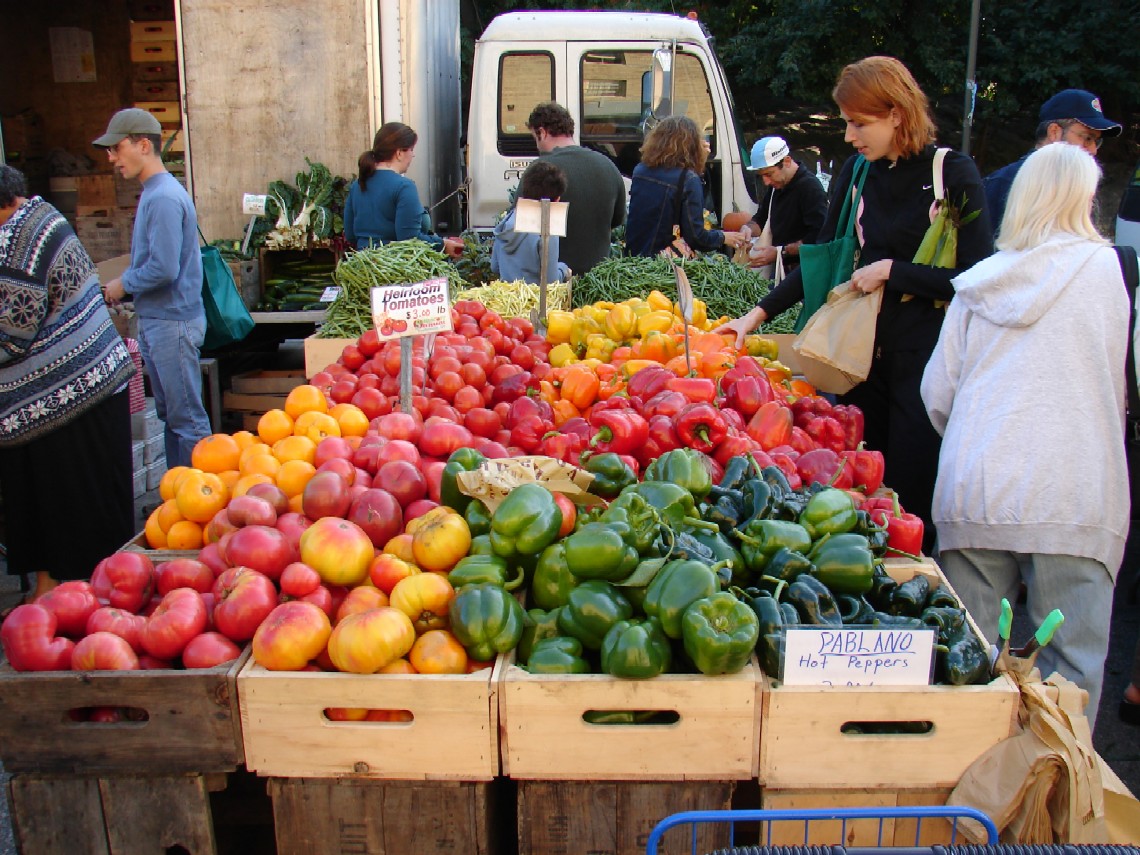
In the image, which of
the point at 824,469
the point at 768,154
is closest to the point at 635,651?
the point at 824,469

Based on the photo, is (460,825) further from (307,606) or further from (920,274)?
(920,274)

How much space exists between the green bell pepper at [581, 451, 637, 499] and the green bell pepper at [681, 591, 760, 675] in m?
0.74

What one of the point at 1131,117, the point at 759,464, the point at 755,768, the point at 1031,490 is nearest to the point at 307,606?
the point at 755,768

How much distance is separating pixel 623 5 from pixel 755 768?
1768 centimetres

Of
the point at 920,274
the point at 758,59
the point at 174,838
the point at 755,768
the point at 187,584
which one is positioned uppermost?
the point at 758,59

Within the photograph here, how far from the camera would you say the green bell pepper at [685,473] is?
2.71 m

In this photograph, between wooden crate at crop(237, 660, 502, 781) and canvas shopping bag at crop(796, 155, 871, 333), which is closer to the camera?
wooden crate at crop(237, 660, 502, 781)

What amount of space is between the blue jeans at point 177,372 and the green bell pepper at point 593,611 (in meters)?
4.02

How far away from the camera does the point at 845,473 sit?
307 cm

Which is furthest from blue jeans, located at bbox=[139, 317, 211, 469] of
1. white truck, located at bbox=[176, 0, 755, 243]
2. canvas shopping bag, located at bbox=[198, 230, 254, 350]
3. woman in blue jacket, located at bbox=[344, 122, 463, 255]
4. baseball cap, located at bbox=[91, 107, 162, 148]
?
white truck, located at bbox=[176, 0, 755, 243]

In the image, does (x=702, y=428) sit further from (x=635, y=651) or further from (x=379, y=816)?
(x=379, y=816)

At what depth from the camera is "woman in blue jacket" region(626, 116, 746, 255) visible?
6.63m

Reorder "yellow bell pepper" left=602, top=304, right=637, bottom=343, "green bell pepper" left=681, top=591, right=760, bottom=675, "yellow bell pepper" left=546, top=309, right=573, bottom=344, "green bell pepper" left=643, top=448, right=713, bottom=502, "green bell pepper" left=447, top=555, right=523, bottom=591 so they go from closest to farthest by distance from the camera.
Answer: "green bell pepper" left=681, top=591, right=760, bottom=675 → "green bell pepper" left=447, top=555, right=523, bottom=591 → "green bell pepper" left=643, top=448, right=713, bottom=502 → "yellow bell pepper" left=602, top=304, right=637, bottom=343 → "yellow bell pepper" left=546, top=309, right=573, bottom=344

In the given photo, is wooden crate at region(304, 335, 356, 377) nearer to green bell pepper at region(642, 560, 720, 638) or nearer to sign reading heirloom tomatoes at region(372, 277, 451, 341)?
sign reading heirloom tomatoes at region(372, 277, 451, 341)
